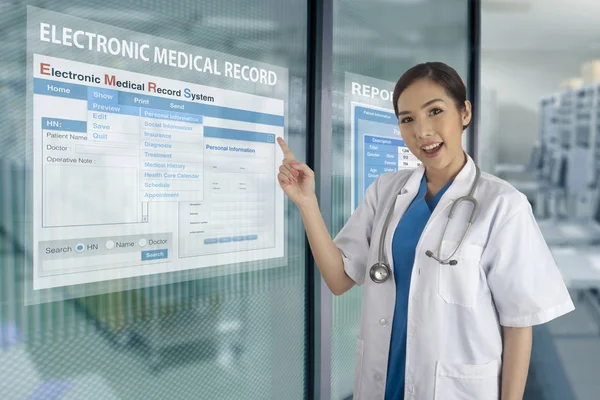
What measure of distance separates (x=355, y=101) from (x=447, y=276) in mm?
1151

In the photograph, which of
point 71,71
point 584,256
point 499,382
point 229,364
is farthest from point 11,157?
point 584,256

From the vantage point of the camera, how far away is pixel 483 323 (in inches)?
46.3

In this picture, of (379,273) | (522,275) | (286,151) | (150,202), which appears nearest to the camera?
(522,275)

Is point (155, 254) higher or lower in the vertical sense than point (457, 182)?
lower

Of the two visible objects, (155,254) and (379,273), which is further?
(155,254)

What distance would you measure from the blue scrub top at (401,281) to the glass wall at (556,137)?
8.61 feet

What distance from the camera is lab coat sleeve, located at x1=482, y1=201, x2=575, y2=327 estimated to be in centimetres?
114

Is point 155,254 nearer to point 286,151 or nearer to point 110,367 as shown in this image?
point 110,367

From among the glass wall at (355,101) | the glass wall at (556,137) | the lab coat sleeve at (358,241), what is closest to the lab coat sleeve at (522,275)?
the lab coat sleeve at (358,241)

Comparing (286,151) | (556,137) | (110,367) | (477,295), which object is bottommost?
(110,367)

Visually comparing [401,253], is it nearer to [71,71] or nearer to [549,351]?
[71,71]

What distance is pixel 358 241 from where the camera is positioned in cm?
141

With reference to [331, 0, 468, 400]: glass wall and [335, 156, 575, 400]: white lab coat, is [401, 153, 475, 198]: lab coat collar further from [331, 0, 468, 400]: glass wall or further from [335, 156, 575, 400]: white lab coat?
[331, 0, 468, 400]: glass wall

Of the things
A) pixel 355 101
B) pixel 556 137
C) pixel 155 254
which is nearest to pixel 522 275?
pixel 155 254
